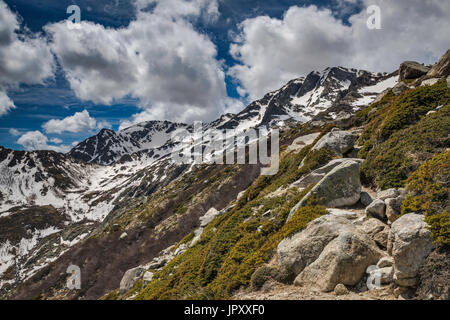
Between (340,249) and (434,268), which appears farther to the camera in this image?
(340,249)

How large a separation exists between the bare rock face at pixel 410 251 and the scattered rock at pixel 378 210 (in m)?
2.24

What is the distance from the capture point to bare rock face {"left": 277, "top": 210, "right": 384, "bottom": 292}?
6.88 m

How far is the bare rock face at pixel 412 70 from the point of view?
90.5 ft

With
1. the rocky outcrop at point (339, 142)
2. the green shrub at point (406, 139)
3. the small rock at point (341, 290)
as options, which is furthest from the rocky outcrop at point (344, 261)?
the rocky outcrop at point (339, 142)

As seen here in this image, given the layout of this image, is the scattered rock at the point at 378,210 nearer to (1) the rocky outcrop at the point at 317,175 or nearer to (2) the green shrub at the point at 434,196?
(2) the green shrub at the point at 434,196

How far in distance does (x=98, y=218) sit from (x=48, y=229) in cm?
3868

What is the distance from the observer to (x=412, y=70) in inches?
1107

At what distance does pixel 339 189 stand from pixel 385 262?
452 cm

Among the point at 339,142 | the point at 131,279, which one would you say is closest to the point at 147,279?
the point at 131,279

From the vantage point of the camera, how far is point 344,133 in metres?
17.2
